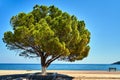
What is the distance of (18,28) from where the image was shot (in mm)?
35438

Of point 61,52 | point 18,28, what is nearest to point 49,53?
point 61,52

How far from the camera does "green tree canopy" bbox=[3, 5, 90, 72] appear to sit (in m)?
34.2

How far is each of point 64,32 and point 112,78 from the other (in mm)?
9141

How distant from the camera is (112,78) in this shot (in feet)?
129

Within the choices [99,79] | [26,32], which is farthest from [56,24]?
[99,79]

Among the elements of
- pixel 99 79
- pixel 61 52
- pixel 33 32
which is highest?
pixel 33 32

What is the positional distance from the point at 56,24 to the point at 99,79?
872 cm

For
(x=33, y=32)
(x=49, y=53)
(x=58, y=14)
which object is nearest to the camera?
(x=33, y=32)

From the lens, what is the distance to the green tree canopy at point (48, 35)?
3419cm

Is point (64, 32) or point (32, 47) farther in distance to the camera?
point (32, 47)

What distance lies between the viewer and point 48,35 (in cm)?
3394

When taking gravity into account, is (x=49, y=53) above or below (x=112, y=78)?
above

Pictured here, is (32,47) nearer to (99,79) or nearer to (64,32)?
(64,32)

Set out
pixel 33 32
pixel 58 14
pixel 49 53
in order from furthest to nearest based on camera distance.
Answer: pixel 58 14, pixel 49 53, pixel 33 32
